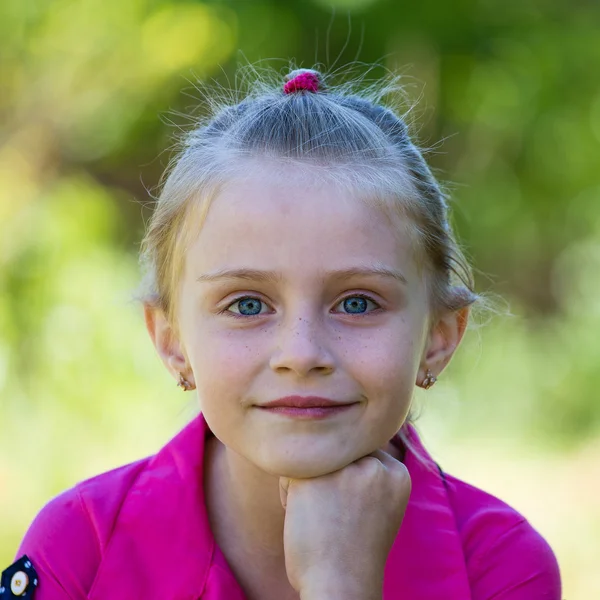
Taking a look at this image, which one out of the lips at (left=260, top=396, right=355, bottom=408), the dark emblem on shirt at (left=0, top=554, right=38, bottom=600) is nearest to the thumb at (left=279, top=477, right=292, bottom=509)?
the lips at (left=260, top=396, right=355, bottom=408)

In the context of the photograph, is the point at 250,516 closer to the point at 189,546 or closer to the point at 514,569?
the point at 189,546

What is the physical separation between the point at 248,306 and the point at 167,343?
40 centimetres

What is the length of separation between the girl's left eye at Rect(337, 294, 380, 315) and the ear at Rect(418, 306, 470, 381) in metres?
0.26

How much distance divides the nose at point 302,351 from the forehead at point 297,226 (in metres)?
0.11

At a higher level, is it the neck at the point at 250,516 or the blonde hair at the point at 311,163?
the blonde hair at the point at 311,163

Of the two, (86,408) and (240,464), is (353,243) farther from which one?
(86,408)

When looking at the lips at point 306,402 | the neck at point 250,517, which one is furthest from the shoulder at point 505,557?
the lips at point 306,402

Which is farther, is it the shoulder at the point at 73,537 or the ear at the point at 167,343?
the ear at the point at 167,343

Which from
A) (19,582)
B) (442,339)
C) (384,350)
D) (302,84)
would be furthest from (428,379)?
(19,582)

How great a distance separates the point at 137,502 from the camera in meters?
2.13

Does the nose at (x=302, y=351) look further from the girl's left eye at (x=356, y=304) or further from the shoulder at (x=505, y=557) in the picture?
the shoulder at (x=505, y=557)

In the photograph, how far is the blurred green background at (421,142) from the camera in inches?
192

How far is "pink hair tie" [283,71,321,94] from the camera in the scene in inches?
86.5

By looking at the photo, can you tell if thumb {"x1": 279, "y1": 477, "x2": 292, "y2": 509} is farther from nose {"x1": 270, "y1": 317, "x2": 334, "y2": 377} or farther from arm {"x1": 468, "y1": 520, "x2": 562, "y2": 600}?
arm {"x1": 468, "y1": 520, "x2": 562, "y2": 600}
